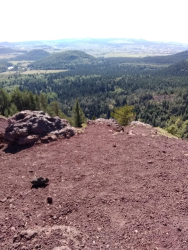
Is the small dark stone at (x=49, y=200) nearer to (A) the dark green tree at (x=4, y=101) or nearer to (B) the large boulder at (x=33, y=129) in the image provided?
(B) the large boulder at (x=33, y=129)

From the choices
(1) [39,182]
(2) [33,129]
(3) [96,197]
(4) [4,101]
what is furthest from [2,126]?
(4) [4,101]

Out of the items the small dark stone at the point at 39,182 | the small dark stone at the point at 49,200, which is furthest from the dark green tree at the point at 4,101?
the small dark stone at the point at 49,200

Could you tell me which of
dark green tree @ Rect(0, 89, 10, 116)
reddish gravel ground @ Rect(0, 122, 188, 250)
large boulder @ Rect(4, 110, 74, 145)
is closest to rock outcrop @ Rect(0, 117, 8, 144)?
large boulder @ Rect(4, 110, 74, 145)

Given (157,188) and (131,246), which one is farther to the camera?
(157,188)

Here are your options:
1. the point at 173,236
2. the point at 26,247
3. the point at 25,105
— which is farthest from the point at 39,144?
the point at 25,105

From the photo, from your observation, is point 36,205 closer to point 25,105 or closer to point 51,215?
point 51,215
